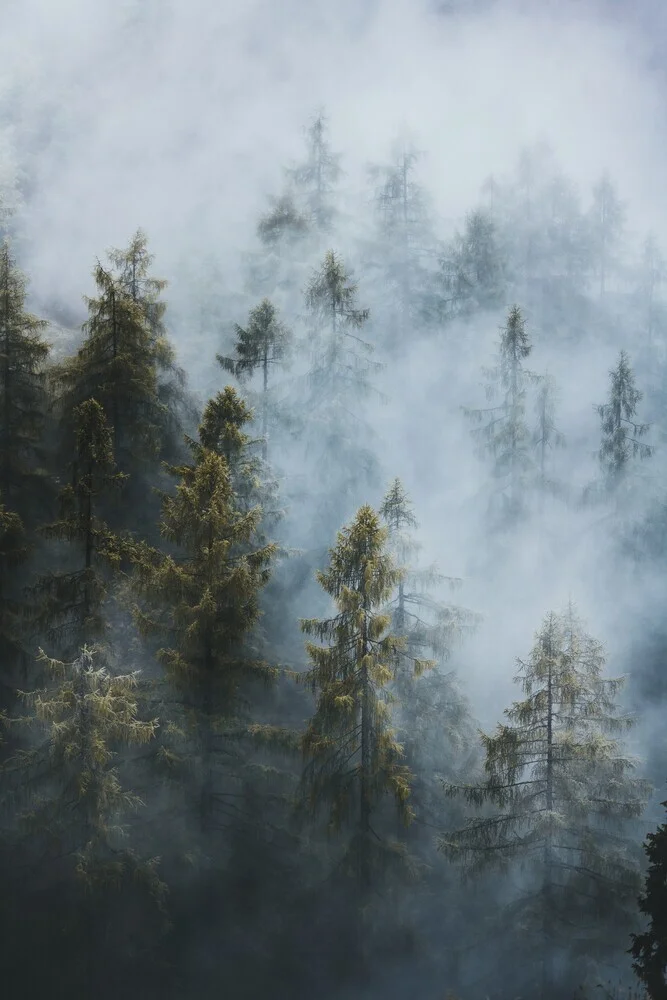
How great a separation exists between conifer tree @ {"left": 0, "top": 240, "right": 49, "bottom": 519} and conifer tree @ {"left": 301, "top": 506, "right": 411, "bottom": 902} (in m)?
11.1

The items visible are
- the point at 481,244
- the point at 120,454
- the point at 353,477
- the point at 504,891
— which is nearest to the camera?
the point at 504,891

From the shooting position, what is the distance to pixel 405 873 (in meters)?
20.3

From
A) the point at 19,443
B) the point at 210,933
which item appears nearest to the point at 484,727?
the point at 210,933

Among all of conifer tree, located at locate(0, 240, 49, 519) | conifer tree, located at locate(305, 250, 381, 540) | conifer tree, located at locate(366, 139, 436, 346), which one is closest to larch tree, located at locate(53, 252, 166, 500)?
conifer tree, located at locate(0, 240, 49, 519)

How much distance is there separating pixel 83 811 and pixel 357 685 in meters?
7.17

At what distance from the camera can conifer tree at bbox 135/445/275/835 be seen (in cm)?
1931

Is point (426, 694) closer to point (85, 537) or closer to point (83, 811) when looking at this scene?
point (83, 811)

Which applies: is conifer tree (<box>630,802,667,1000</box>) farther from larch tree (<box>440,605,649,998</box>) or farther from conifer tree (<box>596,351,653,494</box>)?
conifer tree (<box>596,351,653,494</box>)

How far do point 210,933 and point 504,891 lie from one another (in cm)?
985

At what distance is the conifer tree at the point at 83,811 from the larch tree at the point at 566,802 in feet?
26.9

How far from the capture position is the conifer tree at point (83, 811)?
704 inches

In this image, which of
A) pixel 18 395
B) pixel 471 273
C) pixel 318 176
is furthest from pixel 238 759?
pixel 318 176

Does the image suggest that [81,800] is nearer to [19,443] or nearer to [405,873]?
[405,873]

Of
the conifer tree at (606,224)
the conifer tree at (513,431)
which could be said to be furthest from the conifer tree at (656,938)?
the conifer tree at (606,224)
